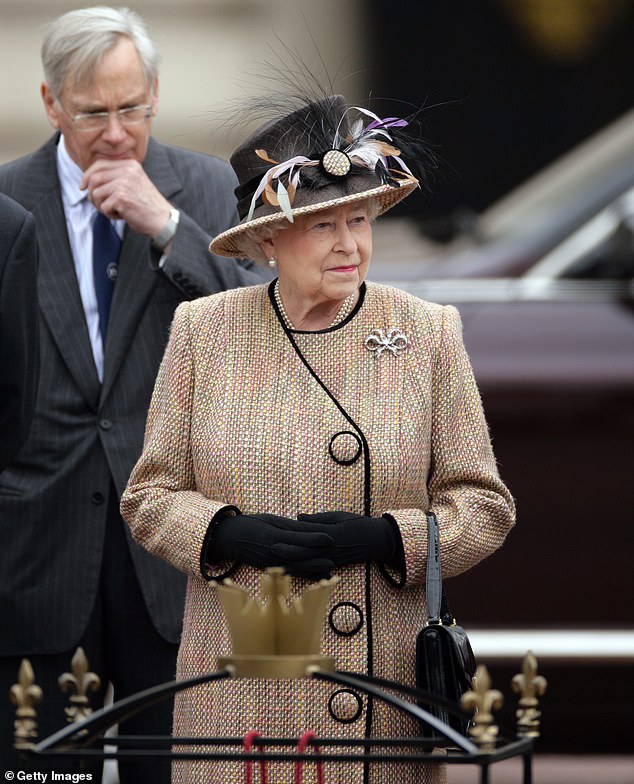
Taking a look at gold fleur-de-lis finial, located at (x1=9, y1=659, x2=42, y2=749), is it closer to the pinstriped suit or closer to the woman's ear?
the woman's ear

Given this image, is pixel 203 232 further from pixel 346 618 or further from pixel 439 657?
pixel 439 657

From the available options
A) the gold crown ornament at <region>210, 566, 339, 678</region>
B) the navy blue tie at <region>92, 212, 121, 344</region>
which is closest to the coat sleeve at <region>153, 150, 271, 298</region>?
the navy blue tie at <region>92, 212, 121, 344</region>

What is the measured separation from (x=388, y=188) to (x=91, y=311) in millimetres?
999

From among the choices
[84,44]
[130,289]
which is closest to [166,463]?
A: [130,289]

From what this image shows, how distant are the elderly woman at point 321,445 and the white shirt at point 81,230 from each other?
63cm

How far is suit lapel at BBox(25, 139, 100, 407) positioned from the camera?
379cm

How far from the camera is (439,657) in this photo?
2959 millimetres

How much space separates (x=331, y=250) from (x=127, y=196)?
814 mm

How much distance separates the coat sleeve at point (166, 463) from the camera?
3158mm

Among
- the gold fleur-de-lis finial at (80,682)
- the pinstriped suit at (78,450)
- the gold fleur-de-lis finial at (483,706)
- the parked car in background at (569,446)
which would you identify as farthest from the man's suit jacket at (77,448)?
the gold fleur-de-lis finial at (483,706)

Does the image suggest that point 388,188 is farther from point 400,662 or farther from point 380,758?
point 380,758

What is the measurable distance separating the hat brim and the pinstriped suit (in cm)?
51

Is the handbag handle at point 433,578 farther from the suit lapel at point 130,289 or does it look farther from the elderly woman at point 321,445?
the suit lapel at point 130,289

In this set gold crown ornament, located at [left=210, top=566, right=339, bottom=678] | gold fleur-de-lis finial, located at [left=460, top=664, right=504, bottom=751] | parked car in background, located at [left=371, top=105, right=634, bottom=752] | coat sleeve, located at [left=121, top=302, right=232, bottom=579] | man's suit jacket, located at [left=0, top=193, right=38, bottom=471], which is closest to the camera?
gold fleur-de-lis finial, located at [left=460, top=664, right=504, bottom=751]
